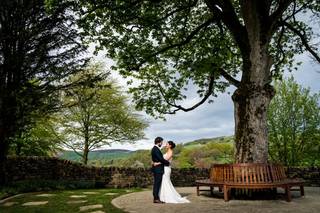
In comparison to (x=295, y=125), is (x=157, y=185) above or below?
below

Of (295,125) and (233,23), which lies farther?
(295,125)

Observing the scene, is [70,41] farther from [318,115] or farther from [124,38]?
[318,115]

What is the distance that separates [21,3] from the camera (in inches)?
708

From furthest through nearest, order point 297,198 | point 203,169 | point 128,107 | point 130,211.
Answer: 1. point 128,107
2. point 203,169
3. point 297,198
4. point 130,211

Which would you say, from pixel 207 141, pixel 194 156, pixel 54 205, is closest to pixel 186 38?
pixel 54 205

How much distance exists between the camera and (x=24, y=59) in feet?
58.1

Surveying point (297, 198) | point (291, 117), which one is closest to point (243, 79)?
point (297, 198)

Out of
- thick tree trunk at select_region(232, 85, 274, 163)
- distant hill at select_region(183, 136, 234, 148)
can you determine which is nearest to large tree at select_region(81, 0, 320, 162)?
thick tree trunk at select_region(232, 85, 274, 163)

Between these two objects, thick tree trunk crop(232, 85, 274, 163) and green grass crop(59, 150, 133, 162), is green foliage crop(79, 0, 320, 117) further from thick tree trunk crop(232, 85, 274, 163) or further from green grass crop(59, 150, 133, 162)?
green grass crop(59, 150, 133, 162)

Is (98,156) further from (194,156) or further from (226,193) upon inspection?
(226,193)

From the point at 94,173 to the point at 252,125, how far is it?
11.1 m

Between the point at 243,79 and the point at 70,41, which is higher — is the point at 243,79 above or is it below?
below

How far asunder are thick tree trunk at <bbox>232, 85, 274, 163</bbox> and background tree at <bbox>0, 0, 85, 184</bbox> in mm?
9426

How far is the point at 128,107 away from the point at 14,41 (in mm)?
17848
